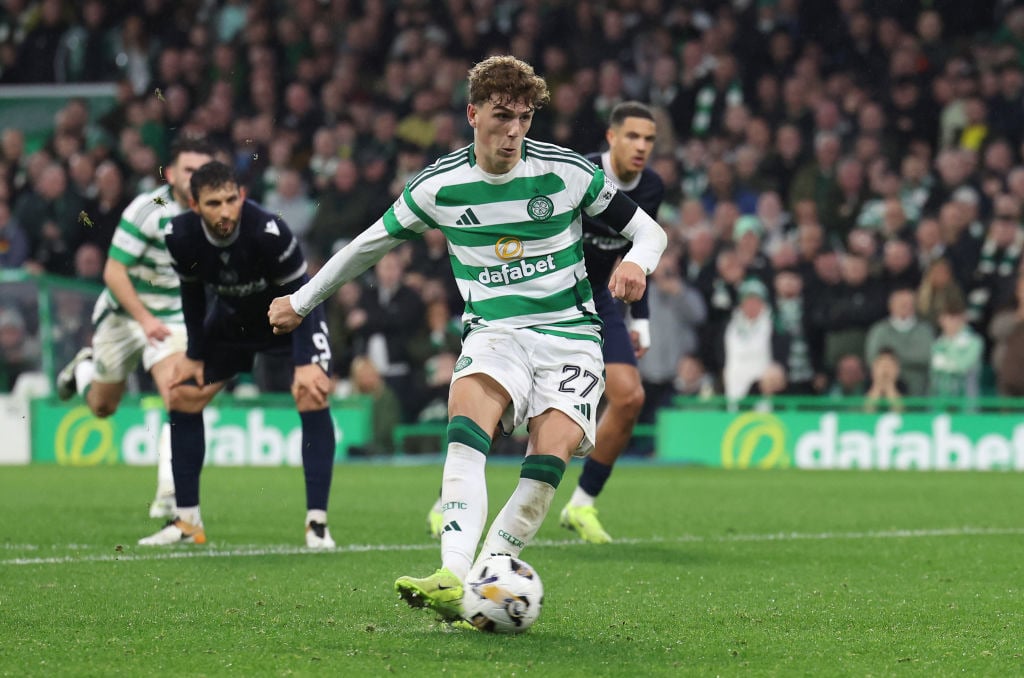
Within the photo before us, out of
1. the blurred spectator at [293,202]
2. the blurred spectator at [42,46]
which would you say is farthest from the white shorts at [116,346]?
the blurred spectator at [42,46]

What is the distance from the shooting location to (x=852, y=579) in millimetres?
6477

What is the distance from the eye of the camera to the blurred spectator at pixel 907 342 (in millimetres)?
14922

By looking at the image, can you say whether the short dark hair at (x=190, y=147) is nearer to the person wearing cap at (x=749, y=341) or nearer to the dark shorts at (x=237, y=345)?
the dark shorts at (x=237, y=345)

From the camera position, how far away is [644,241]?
17.9ft

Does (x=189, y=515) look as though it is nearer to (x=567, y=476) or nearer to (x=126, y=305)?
(x=126, y=305)

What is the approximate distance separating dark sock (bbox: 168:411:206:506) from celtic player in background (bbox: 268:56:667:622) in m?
2.88

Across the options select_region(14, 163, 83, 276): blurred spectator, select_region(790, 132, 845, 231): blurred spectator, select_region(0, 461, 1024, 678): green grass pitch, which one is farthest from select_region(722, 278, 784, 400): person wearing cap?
select_region(14, 163, 83, 276): blurred spectator

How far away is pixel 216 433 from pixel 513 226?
37.4 feet

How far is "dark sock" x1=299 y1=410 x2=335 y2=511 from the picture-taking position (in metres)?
7.89

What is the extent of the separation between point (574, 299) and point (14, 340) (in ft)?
40.7

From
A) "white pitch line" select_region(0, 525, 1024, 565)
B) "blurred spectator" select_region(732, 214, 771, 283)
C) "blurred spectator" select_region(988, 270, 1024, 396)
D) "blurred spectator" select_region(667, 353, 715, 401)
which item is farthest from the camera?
"blurred spectator" select_region(667, 353, 715, 401)

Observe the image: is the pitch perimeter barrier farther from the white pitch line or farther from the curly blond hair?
the curly blond hair

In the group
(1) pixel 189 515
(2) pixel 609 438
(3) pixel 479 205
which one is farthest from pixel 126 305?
(3) pixel 479 205

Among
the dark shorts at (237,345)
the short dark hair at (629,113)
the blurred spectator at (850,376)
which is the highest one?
the short dark hair at (629,113)
